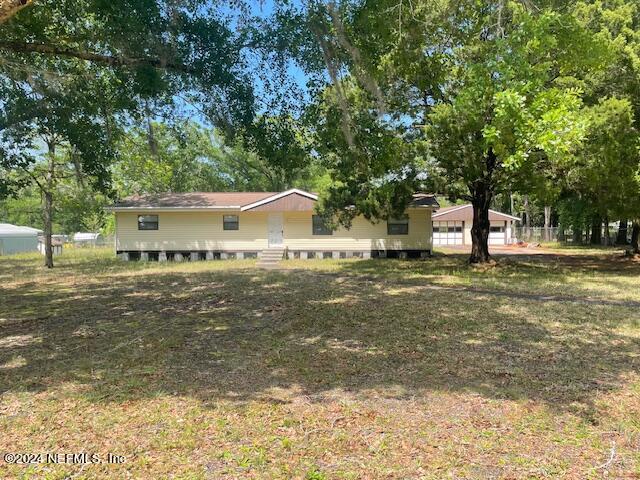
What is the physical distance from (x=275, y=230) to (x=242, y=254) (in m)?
1.98

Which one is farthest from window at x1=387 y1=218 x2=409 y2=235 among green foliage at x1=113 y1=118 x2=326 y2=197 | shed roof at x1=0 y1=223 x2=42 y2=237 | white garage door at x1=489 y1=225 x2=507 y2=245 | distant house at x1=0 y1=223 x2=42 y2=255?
shed roof at x1=0 y1=223 x2=42 y2=237

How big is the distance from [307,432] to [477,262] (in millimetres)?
14591

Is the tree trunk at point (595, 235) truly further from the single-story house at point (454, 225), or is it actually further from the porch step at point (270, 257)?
the porch step at point (270, 257)

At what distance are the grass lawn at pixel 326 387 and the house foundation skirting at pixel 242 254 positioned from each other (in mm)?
11890

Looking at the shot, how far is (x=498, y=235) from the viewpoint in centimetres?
3853

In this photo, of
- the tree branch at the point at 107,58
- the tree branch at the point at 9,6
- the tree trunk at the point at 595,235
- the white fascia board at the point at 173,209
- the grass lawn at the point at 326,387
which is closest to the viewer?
the grass lawn at the point at 326,387

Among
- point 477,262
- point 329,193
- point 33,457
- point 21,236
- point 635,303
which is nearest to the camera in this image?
point 33,457

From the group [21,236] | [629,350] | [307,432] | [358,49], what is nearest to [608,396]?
[629,350]

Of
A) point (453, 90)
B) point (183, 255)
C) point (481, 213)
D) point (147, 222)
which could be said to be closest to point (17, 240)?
point (147, 222)

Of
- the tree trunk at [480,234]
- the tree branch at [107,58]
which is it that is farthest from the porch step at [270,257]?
the tree branch at [107,58]

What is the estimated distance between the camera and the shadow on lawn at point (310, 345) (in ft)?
14.8

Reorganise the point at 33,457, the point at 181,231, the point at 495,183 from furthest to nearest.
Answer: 1. the point at 181,231
2. the point at 495,183
3. the point at 33,457

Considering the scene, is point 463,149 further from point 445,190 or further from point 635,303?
point 635,303

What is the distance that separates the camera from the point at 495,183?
49.3ft
